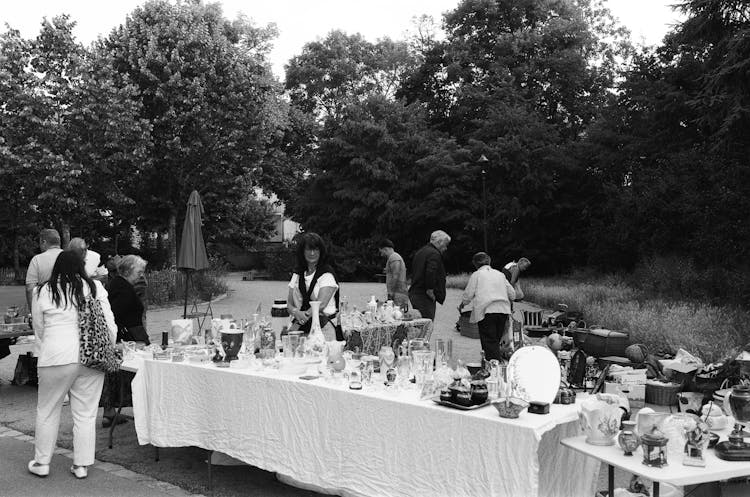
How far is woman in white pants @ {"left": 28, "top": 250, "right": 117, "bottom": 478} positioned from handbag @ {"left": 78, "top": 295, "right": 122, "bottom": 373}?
0.04 metres

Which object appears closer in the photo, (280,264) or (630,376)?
(630,376)

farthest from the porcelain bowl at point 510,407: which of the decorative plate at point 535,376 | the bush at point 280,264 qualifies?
the bush at point 280,264

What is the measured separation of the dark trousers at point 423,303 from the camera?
818 cm

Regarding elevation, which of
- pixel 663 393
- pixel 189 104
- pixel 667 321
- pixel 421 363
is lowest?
pixel 663 393

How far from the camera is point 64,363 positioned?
4469 millimetres

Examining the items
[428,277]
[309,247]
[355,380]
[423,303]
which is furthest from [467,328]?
[355,380]

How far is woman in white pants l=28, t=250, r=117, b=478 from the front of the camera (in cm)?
448

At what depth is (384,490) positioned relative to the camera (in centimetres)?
354

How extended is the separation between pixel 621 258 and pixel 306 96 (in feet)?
Result: 65.5

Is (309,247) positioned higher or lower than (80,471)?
higher

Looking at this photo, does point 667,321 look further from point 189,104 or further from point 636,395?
point 189,104

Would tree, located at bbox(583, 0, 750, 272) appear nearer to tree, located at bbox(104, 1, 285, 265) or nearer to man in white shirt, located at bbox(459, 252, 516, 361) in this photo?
man in white shirt, located at bbox(459, 252, 516, 361)

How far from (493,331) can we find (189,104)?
54.7 feet

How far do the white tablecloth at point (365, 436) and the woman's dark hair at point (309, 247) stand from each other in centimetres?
150
